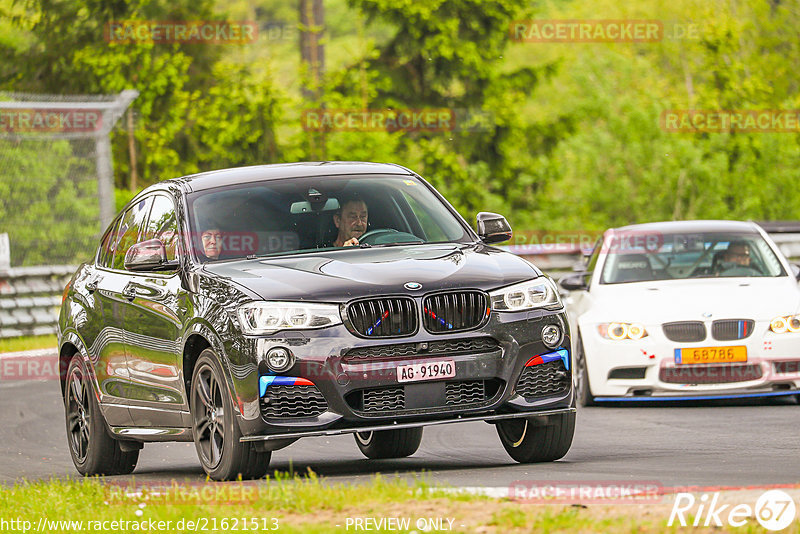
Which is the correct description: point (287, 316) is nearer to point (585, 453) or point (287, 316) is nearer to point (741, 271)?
point (585, 453)

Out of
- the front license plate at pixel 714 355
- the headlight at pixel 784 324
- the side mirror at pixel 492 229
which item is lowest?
the front license plate at pixel 714 355

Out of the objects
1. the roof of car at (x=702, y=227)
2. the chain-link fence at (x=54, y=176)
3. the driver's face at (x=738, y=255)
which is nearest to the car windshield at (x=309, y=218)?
the driver's face at (x=738, y=255)

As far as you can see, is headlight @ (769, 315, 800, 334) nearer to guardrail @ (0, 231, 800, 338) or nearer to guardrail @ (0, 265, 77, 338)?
guardrail @ (0, 231, 800, 338)

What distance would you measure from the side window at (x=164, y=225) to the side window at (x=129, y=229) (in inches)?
6.3

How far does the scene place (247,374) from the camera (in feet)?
26.8

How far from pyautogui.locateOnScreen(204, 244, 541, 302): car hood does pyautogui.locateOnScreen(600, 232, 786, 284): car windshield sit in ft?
17.6

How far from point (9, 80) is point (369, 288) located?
30257 millimetres

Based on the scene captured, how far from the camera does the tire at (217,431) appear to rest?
8359 mm

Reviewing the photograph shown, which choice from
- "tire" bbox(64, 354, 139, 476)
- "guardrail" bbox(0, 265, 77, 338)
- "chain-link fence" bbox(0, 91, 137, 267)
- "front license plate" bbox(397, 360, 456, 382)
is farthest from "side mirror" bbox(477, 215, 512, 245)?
"guardrail" bbox(0, 265, 77, 338)

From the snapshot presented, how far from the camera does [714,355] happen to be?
42.0 ft

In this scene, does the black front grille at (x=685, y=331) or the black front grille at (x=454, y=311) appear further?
the black front grille at (x=685, y=331)

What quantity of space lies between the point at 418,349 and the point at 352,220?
5.25 feet

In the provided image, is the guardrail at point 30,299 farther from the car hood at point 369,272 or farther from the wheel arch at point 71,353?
the car hood at point 369,272

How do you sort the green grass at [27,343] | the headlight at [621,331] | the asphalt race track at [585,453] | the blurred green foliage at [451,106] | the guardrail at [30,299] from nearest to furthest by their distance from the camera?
1. the asphalt race track at [585,453]
2. the headlight at [621,331]
3. the green grass at [27,343]
4. the guardrail at [30,299]
5. the blurred green foliage at [451,106]
